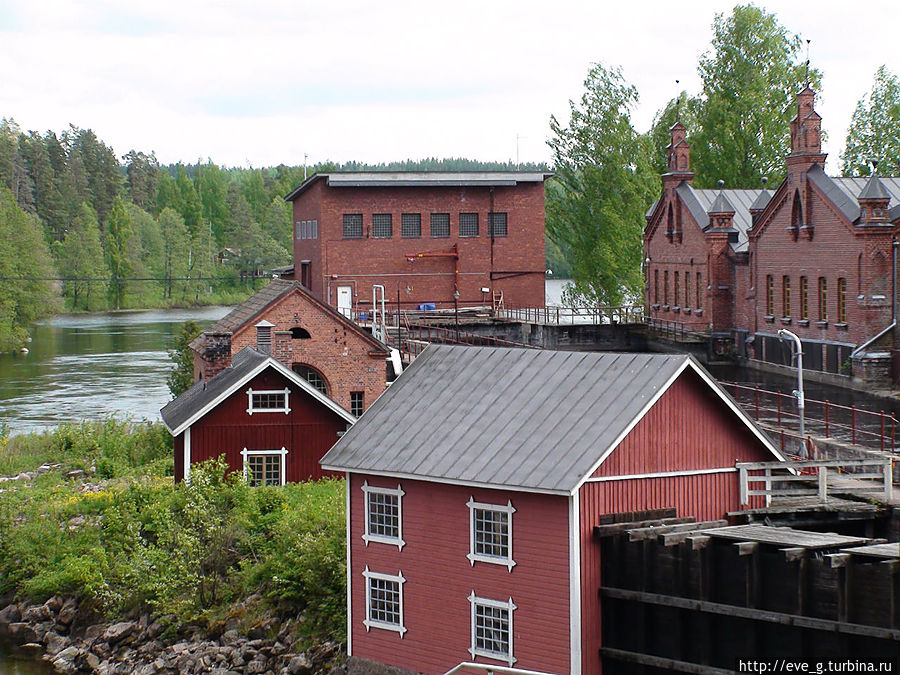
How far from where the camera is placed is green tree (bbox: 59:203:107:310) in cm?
12531

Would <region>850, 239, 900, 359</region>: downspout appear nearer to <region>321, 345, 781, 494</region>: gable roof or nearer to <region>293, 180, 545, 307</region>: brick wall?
<region>321, 345, 781, 494</region>: gable roof

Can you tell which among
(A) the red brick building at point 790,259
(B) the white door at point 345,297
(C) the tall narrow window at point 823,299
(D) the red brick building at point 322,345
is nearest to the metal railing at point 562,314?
(A) the red brick building at point 790,259

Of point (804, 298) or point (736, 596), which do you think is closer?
point (736, 596)

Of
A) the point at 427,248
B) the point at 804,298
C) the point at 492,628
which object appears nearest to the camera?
the point at 492,628

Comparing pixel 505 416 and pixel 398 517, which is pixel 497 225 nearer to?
pixel 398 517

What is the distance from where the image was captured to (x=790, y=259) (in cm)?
5022

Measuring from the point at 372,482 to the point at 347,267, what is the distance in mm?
43747

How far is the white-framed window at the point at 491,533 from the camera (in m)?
19.5

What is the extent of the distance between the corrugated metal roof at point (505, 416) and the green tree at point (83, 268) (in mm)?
106511

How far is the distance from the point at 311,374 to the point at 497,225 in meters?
29.5

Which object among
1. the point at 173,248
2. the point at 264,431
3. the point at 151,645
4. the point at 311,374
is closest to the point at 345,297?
the point at 311,374

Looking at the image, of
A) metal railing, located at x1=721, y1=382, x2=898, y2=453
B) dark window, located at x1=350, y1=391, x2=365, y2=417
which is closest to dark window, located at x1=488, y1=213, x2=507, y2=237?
metal railing, located at x1=721, y1=382, x2=898, y2=453

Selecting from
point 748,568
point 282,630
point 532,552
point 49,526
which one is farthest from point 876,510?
point 49,526

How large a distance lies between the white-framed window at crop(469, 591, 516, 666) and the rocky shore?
10.4 ft
